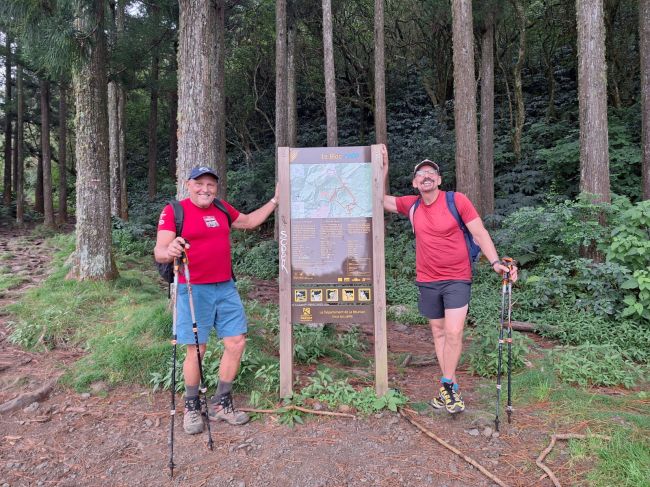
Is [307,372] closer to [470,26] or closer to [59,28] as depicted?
[59,28]

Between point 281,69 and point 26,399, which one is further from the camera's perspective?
point 281,69

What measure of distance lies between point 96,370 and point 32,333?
1.64m

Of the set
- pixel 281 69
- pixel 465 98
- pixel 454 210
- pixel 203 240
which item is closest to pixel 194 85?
pixel 203 240

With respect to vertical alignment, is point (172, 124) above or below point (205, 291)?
above

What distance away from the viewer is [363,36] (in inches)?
778

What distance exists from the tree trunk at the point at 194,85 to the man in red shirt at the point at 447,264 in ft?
9.37

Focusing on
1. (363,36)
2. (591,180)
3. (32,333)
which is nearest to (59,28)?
(32,333)

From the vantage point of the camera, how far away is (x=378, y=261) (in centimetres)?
396

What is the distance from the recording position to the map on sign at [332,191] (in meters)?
4.00

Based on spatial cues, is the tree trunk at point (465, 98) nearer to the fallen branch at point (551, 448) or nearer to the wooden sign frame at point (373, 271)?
the wooden sign frame at point (373, 271)

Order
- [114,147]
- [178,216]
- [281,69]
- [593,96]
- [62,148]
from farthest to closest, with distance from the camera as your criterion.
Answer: [62,148]
[114,147]
[281,69]
[593,96]
[178,216]

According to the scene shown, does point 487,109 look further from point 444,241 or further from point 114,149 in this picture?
point 114,149

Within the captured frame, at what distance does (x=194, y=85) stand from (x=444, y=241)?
3807 millimetres

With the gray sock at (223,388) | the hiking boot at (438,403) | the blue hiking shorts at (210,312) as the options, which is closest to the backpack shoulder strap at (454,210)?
the hiking boot at (438,403)
